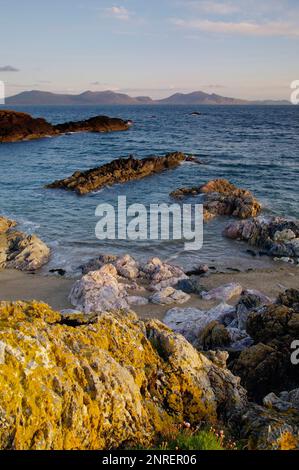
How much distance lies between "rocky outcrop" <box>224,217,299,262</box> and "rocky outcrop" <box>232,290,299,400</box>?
941 centimetres

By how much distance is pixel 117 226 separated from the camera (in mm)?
22047

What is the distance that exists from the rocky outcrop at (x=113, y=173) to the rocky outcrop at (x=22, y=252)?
1270cm

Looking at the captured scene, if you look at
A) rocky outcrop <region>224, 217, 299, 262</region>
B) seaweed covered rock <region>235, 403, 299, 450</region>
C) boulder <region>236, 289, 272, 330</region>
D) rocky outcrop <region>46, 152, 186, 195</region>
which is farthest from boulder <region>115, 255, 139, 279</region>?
rocky outcrop <region>46, 152, 186, 195</region>

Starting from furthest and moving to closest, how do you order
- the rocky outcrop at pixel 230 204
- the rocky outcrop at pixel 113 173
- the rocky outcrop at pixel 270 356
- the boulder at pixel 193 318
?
the rocky outcrop at pixel 113 173
the rocky outcrop at pixel 230 204
the boulder at pixel 193 318
the rocky outcrop at pixel 270 356

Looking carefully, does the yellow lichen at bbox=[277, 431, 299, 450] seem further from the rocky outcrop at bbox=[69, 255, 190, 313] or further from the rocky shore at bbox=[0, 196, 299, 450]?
the rocky outcrop at bbox=[69, 255, 190, 313]

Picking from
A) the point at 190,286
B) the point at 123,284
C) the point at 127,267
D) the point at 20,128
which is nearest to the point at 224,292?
the point at 190,286

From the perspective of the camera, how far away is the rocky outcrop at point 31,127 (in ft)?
232

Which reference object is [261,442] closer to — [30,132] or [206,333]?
[206,333]

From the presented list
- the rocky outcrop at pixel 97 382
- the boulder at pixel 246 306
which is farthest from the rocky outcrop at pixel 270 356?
the boulder at pixel 246 306

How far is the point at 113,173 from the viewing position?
35250 mm

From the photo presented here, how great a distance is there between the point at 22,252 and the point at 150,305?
20.8 ft

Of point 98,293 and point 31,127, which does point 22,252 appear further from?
point 31,127

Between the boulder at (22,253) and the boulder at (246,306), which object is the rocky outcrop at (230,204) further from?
the boulder at (246,306)

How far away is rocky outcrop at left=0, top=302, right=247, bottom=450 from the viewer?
3727mm
